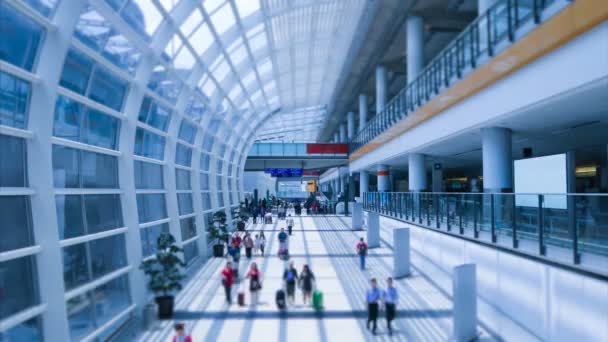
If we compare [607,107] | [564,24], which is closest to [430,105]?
[607,107]

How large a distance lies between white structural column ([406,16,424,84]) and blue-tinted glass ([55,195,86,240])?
15447 mm

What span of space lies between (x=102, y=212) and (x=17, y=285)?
3898 mm

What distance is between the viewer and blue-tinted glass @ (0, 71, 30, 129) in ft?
22.8

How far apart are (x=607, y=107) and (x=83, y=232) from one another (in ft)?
37.9

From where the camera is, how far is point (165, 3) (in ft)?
36.0

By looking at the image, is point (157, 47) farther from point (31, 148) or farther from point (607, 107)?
point (607, 107)

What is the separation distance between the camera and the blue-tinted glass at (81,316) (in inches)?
353

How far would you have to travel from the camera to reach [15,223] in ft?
23.5

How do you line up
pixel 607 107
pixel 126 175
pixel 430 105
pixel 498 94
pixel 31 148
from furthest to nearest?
pixel 430 105 < pixel 126 175 < pixel 498 94 < pixel 607 107 < pixel 31 148

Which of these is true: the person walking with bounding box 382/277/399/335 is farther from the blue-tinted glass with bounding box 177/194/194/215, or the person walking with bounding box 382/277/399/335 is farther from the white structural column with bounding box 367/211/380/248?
the blue-tinted glass with bounding box 177/194/194/215

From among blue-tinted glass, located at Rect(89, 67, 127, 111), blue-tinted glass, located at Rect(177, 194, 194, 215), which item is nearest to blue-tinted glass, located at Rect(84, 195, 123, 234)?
blue-tinted glass, located at Rect(89, 67, 127, 111)

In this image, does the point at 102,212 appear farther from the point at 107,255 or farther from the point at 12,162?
the point at 12,162

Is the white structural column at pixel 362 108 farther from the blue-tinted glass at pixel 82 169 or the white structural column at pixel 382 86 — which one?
the blue-tinted glass at pixel 82 169

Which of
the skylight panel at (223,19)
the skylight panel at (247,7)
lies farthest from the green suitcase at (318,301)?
the skylight panel at (247,7)
